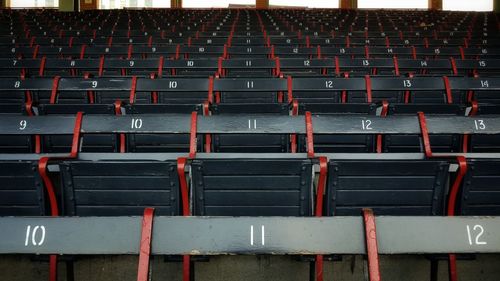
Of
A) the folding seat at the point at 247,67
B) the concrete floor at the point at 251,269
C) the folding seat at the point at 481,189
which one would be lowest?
the concrete floor at the point at 251,269

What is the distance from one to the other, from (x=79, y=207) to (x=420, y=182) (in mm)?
1097

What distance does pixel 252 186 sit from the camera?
1.36 metres

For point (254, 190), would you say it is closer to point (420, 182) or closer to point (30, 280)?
point (420, 182)

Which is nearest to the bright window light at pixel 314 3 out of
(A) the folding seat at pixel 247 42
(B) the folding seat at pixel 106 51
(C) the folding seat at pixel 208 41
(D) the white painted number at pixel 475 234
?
(C) the folding seat at pixel 208 41

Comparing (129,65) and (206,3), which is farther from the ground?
(206,3)

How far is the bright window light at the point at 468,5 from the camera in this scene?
1171 cm

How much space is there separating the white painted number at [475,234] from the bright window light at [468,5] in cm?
1271

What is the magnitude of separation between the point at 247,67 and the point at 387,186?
237 cm

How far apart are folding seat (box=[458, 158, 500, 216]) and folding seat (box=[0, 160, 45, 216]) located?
1.37 m

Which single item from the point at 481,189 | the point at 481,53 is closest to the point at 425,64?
the point at 481,53

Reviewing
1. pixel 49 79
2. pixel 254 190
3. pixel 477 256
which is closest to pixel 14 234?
pixel 254 190

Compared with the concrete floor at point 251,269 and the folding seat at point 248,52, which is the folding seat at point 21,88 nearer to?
the concrete floor at point 251,269

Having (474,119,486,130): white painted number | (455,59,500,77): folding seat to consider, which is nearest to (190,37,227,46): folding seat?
(455,59,500,77): folding seat

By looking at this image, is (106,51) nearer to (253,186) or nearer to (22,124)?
(22,124)
